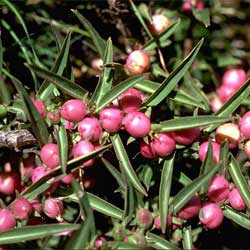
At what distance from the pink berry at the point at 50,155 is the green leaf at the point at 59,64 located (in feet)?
0.41

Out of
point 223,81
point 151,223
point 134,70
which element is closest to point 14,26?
point 134,70

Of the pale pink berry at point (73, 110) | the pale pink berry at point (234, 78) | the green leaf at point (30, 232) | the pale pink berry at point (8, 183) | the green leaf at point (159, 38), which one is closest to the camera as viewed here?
the green leaf at point (30, 232)

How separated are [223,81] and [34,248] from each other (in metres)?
0.76

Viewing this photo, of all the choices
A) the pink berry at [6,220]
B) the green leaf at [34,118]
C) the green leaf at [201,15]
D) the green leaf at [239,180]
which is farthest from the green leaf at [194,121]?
the green leaf at [201,15]

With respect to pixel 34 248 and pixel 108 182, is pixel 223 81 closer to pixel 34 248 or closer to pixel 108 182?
pixel 108 182

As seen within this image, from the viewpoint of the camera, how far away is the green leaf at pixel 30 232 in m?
0.96

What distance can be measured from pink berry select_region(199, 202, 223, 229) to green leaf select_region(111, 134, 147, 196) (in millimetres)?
129

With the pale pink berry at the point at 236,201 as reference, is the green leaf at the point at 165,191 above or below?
above

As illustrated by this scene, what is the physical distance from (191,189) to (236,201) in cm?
14

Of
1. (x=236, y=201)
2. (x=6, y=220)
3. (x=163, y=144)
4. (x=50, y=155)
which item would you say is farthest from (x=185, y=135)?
(x=6, y=220)

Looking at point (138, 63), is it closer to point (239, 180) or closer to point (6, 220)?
point (239, 180)

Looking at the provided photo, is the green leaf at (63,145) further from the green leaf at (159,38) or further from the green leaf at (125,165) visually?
the green leaf at (159,38)

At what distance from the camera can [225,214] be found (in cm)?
115

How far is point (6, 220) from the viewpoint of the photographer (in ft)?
3.46
